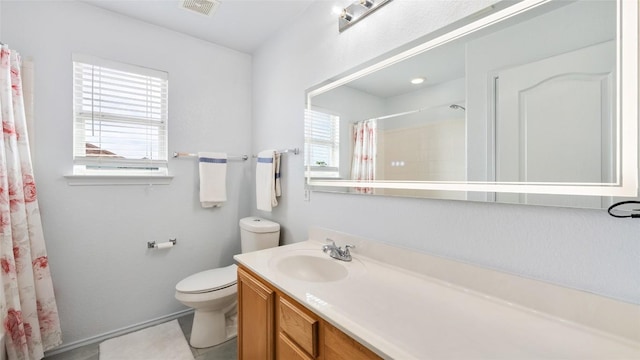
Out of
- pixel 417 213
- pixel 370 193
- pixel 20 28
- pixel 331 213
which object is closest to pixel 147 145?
pixel 20 28

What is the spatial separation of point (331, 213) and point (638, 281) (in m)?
1.22

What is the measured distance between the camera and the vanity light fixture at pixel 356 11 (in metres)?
1.33

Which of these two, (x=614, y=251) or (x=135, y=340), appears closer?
(x=614, y=251)

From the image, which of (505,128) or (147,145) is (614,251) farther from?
(147,145)

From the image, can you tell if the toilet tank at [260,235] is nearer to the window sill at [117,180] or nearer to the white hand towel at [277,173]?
the white hand towel at [277,173]

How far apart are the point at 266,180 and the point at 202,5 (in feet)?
4.34

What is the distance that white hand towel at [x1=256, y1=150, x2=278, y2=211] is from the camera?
2.05 metres

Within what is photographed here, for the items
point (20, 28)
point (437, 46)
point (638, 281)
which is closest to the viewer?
point (638, 281)

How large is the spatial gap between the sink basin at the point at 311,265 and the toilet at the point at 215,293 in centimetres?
56

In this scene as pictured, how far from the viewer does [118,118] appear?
1940 mm

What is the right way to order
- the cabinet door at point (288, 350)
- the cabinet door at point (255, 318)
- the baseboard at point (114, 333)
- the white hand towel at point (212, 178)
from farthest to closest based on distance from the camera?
1. the white hand towel at point (212, 178)
2. the baseboard at point (114, 333)
3. the cabinet door at point (255, 318)
4. the cabinet door at point (288, 350)

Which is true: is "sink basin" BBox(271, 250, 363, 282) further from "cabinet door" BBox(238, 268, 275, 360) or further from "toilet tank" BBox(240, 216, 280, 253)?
"toilet tank" BBox(240, 216, 280, 253)

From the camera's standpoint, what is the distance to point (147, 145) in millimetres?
2057

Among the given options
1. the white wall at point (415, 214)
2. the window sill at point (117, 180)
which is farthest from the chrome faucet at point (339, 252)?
the window sill at point (117, 180)
